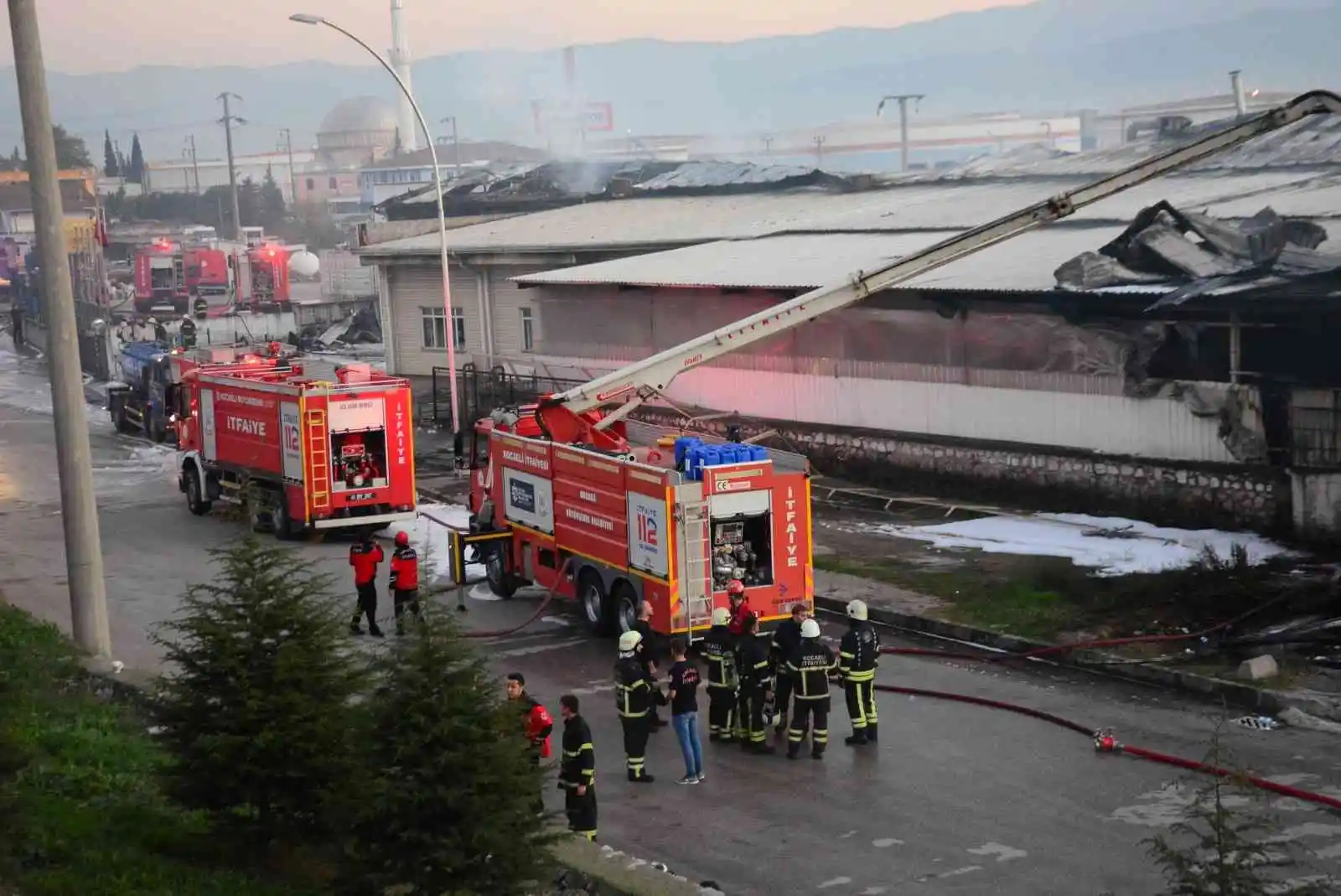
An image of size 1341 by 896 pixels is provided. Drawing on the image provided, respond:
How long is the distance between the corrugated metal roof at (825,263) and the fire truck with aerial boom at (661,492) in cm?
313

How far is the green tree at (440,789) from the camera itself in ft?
28.9

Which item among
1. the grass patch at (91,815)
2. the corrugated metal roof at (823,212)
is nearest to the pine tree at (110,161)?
the corrugated metal roof at (823,212)

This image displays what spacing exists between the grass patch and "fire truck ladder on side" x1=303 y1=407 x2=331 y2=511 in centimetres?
1137

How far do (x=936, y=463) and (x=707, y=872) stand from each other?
18.3 m

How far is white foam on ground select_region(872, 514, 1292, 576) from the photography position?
22656 millimetres

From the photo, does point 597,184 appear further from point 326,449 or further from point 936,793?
point 936,793

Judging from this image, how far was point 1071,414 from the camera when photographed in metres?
27.2

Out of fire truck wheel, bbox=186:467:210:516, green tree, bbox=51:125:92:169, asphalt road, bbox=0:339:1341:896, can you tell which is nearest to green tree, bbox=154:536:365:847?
A: asphalt road, bbox=0:339:1341:896

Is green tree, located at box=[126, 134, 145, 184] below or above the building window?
above

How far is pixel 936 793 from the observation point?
14.1 m

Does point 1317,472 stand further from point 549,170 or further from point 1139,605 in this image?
point 549,170

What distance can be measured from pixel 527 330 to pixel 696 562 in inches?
1077

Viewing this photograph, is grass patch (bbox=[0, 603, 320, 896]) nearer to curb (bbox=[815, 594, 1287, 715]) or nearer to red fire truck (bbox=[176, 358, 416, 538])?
curb (bbox=[815, 594, 1287, 715])

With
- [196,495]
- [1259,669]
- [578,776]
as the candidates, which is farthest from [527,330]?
[578,776]
